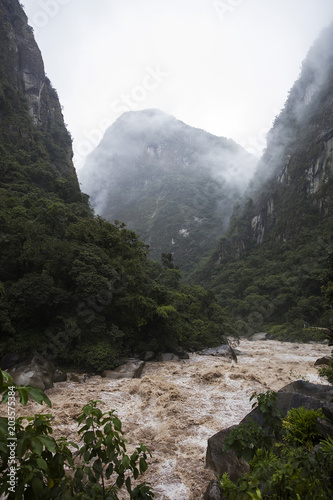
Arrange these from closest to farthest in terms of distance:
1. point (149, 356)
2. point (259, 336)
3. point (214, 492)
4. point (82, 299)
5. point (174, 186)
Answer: point (214, 492)
point (82, 299)
point (149, 356)
point (259, 336)
point (174, 186)

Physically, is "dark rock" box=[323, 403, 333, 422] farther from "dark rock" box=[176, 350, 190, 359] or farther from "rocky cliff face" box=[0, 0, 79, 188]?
"rocky cliff face" box=[0, 0, 79, 188]

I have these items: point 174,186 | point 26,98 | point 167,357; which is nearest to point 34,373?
point 167,357

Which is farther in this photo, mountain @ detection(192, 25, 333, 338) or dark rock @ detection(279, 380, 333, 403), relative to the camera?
mountain @ detection(192, 25, 333, 338)

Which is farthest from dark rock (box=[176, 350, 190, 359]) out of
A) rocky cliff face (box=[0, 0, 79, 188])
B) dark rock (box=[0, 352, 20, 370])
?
rocky cliff face (box=[0, 0, 79, 188])

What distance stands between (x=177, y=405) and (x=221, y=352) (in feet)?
30.7

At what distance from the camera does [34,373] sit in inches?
394

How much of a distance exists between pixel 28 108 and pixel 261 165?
292 ft

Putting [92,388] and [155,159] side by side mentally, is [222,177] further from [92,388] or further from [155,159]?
[92,388]

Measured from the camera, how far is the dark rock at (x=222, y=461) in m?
4.79

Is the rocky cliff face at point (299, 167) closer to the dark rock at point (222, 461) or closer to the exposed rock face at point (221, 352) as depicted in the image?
the exposed rock face at point (221, 352)

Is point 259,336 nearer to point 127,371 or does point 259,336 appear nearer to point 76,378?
point 127,371

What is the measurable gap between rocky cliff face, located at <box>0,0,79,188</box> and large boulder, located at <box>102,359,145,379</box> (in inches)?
1061

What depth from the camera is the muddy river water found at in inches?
217

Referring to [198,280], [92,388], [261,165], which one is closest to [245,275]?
[198,280]
